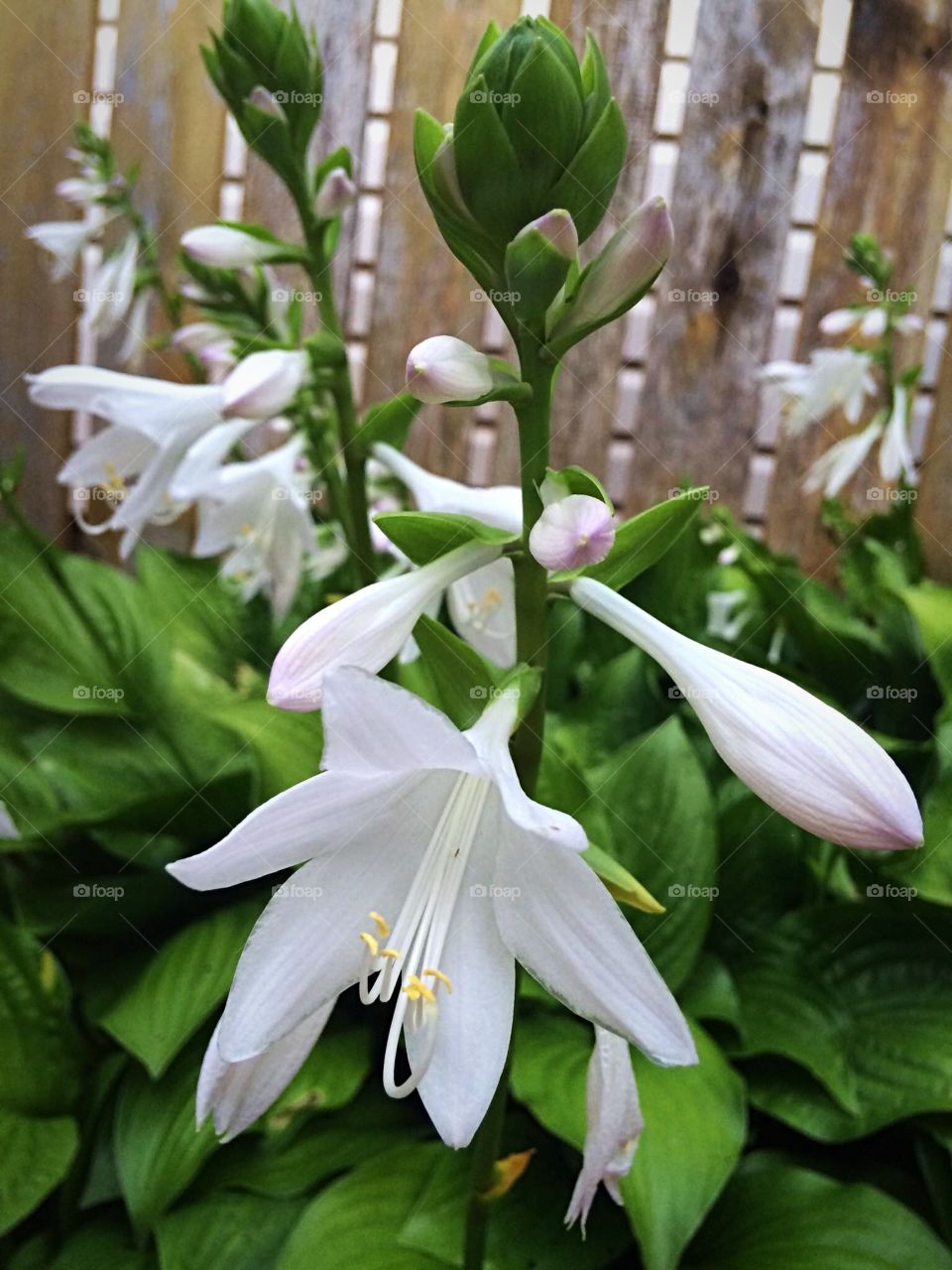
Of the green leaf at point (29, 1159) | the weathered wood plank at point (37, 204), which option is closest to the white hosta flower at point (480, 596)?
the green leaf at point (29, 1159)

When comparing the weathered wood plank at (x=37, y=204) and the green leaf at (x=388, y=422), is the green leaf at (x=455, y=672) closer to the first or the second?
the green leaf at (x=388, y=422)

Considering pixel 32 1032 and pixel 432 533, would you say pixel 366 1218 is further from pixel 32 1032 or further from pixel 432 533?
pixel 432 533

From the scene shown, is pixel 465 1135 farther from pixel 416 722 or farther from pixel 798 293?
pixel 798 293

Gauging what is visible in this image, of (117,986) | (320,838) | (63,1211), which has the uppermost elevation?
(320,838)

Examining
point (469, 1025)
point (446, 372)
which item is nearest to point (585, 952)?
point (469, 1025)

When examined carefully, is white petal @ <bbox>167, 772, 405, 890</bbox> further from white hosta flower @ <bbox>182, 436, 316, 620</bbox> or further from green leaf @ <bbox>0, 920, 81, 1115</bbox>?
white hosta flower @ <bbox>182, 436, 316, 620</bbox>

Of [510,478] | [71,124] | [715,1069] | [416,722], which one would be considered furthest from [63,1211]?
[71,124]
